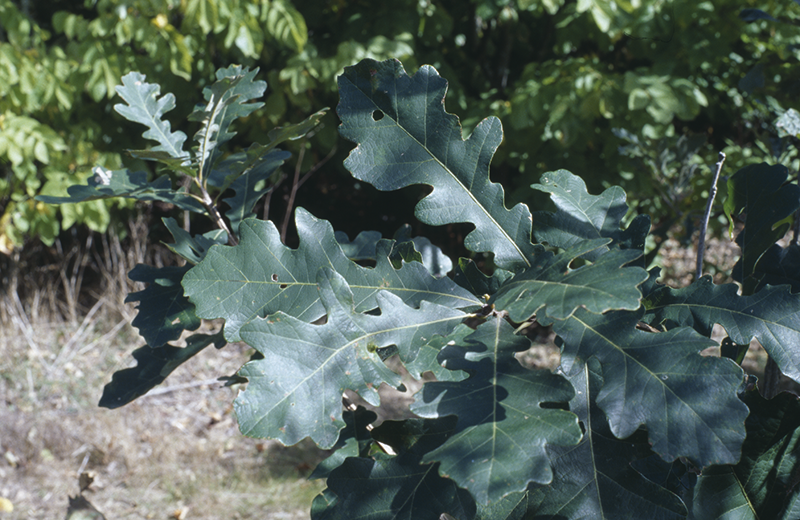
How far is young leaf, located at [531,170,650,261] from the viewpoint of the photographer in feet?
2.78

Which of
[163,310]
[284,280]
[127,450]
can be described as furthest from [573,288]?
[127,450]

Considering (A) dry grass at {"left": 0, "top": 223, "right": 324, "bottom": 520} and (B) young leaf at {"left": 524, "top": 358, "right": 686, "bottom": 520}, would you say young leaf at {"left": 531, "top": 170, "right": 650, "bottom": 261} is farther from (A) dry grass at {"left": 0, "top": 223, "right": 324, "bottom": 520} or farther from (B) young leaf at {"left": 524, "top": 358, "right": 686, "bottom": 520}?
(A) dry grass at {"left": 0, "top": 223, "right": 324, "bottom": 520}

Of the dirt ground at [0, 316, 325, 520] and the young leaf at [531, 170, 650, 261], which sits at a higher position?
the young leaf at [531, 170, 650, 261]

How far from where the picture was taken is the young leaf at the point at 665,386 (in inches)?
22.4

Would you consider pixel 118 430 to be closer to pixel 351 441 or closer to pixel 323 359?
pixel 351 441

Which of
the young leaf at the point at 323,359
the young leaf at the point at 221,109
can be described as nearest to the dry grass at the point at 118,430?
the young leaf at the point at 221,109

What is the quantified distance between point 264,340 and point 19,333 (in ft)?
15.0

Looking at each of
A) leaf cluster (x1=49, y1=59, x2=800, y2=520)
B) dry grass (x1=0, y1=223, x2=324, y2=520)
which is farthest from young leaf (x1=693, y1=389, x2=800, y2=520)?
dry grass (x1=0, y1=223, x2=324, y2=520)

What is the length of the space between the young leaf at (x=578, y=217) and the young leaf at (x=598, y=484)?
9.2 inches

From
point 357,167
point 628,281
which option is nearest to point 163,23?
point 357,167

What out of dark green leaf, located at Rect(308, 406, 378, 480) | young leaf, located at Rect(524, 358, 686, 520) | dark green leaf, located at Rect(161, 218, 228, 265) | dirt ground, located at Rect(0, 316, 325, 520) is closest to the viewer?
young leaf, located at Rect(524, 358, 686, 520)

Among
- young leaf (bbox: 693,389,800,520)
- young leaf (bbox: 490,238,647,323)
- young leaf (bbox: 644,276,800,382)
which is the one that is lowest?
young leaf (bbox: 693,389,800,520)

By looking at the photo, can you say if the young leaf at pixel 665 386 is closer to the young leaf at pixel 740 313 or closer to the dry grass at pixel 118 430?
the young leaf at pixel 740 313

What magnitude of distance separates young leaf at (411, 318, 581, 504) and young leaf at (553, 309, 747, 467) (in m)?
0.05
